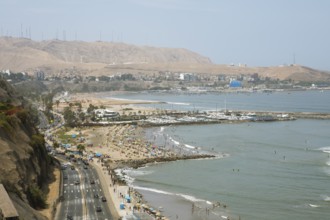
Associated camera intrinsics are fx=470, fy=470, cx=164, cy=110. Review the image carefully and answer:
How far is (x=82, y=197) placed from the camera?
2116cm

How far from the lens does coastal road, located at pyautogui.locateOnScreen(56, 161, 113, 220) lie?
1883cm

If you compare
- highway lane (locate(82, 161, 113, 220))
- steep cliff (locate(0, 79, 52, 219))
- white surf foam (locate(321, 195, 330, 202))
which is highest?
steep cliff (locate(0, 79, 52, 219))

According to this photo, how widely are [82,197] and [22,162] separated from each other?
10.3 feet

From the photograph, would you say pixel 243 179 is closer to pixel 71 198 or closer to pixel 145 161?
pixel 145 161

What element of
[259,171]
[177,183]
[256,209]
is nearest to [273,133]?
[259,171]

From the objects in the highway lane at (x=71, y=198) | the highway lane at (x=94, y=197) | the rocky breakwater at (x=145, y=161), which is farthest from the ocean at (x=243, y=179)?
the highway lane at (x=71, y=198)

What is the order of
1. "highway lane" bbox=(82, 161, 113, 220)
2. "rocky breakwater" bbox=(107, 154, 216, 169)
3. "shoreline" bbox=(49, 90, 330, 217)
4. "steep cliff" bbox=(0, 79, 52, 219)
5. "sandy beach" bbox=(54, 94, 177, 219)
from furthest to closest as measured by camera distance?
"rocky breakwater" bbox=(107, 154, 216, 169) < "shoreline" bbox=(49, 90, 330, 217) < "sandy beach" bbox=(54, 94, 177, 219) < "highway lane" bbox=(82, 161, 113, 220) < "steep cliff" bbox=(0, 79, 52, 219)

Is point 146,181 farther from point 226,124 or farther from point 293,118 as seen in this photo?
point 293,118

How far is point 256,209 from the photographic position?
21.6 m

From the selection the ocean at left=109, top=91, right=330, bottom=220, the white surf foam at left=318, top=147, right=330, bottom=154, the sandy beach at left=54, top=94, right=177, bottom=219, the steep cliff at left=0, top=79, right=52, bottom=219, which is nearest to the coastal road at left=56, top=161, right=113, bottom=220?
the sandy beach at left=54, top=94, right=177, bottom=219

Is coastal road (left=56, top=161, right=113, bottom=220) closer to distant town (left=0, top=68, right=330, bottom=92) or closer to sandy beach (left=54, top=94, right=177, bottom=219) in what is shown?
sandy beach (left=54, top=94, right=177, bottom=219)

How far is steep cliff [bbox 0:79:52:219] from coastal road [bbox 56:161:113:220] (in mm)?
1060

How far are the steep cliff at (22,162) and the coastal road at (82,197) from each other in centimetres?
106

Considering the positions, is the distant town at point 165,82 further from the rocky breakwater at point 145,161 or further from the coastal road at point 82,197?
the coastal road at point 82,197
